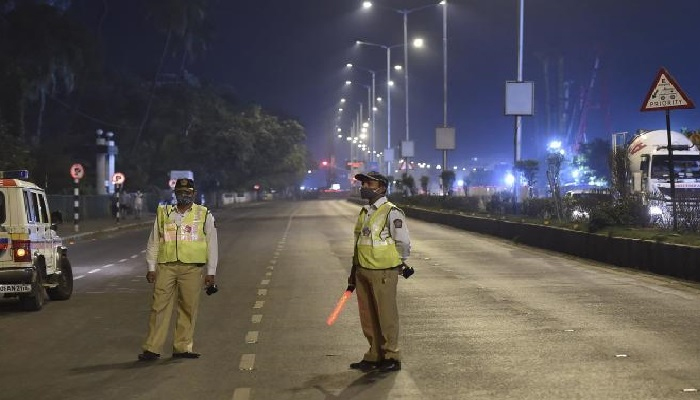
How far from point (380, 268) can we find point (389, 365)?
2.96 feet

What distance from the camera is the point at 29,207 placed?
14375 millimetres

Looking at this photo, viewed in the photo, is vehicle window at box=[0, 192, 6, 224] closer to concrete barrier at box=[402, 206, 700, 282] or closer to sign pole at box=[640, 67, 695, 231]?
concrete barrier at box=[402, 206, 700, 282]

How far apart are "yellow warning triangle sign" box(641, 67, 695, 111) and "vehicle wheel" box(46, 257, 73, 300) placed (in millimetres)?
11169

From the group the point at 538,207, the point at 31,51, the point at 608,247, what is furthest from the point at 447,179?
the point at 608,247

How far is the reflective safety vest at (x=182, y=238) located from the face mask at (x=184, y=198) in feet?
0.32

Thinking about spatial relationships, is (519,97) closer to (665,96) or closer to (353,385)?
(665,96)

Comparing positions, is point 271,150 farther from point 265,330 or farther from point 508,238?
point 265,330

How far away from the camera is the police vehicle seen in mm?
13688

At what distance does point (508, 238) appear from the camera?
31625 millimetres

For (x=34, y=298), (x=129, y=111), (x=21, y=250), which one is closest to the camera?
(x=21, y=250)

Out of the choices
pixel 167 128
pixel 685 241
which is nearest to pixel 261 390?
pixel 685 241

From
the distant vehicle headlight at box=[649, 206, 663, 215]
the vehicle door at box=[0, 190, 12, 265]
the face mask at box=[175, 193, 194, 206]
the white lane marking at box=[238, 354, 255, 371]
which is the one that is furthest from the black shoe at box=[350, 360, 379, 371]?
the distant vehicle headlight at box=[649, 206, 663, 215]

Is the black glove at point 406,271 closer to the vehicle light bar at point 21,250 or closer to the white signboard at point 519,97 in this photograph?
the vehicle light bar at point 21,250

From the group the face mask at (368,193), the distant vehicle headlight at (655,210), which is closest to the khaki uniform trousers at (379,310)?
the face mask at (368,193)
